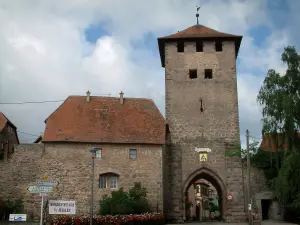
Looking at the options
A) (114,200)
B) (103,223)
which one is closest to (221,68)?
(114,200)

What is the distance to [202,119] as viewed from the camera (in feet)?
112

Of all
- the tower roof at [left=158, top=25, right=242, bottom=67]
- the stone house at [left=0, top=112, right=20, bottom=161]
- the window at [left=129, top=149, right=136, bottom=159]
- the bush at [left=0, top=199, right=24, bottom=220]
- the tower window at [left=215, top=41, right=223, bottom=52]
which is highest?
the tower roof at [left=158, top=25, right=242, bottom=67]

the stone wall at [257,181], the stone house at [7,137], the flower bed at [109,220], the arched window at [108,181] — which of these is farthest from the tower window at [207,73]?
the stone house at [7,137]

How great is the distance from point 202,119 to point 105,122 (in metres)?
8.20

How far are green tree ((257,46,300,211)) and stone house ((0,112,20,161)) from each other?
1904 cm

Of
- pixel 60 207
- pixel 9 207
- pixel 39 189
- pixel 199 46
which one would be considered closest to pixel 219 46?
pixel 199 46

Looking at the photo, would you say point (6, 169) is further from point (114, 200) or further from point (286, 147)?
point (286, 147)

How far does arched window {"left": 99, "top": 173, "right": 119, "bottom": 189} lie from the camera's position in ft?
98.6

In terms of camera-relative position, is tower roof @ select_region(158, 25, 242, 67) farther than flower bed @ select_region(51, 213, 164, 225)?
Yes

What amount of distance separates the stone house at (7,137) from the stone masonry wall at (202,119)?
12491mm

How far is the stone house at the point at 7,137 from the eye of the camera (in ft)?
102

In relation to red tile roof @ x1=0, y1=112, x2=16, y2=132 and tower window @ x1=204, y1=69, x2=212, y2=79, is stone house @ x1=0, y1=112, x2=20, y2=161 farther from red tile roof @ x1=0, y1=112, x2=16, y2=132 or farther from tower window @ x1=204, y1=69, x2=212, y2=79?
tower window @ x1=204, y1=69, x2=212, y2=79

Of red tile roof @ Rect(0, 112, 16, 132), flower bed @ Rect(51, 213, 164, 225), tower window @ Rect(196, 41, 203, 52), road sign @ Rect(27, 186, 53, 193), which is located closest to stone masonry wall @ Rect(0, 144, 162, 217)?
flower bed @ Rect(51, 213, 164, 225)

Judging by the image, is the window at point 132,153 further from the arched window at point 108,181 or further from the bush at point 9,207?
the bush at point 9,207
